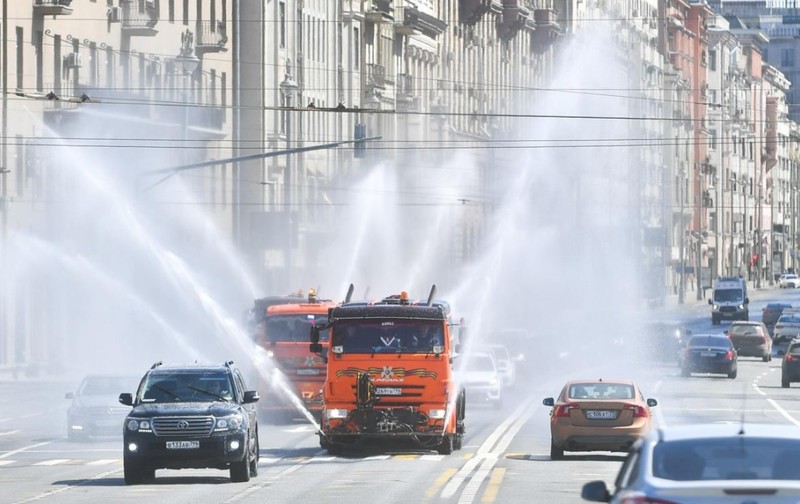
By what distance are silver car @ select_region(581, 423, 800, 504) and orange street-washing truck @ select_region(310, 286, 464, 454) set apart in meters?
19.0

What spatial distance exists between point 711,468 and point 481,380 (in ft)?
120

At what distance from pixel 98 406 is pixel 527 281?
59.4 m

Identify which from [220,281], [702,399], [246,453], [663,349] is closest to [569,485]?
[246,453]

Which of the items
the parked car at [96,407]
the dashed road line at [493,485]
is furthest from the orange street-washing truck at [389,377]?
the parked car at [96,407]

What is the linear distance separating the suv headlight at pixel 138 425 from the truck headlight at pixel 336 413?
252 inches

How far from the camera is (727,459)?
12.0m

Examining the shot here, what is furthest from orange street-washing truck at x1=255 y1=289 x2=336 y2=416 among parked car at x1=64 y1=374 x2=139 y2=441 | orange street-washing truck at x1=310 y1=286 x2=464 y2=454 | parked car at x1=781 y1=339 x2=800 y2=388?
parked car at x1=781 y1=339 x2=800 y2=388

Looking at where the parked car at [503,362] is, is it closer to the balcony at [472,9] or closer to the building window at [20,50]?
the building window at [20,50]

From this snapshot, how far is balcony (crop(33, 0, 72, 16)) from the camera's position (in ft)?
200

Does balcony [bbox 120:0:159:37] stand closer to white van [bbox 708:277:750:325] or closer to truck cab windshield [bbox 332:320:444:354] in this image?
truck cab windshield [bbox 332:320:444:354]

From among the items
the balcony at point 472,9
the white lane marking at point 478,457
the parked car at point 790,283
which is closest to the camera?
the white lane marking at point 478,457

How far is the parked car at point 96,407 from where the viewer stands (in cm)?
3606

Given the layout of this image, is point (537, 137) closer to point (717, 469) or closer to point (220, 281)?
point (220, 281)

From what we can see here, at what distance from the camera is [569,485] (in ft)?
83.7
